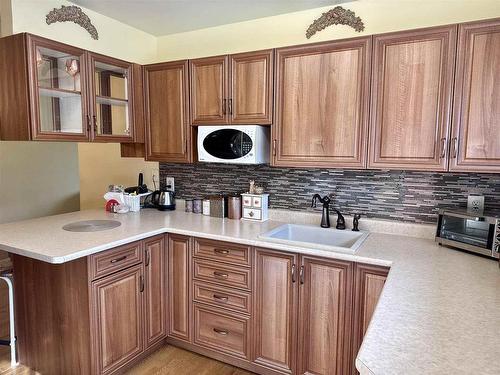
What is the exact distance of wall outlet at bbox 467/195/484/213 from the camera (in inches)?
77.8

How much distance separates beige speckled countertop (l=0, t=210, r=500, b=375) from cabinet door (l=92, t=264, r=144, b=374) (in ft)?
0.83

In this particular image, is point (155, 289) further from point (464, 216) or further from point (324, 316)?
point (464, 216)

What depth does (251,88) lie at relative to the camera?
2.30m

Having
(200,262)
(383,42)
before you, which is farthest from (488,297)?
(200,262)

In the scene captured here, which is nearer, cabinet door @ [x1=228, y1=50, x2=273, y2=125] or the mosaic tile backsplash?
the mosaic tile backsplash

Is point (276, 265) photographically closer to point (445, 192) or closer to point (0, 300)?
point (445, 192)

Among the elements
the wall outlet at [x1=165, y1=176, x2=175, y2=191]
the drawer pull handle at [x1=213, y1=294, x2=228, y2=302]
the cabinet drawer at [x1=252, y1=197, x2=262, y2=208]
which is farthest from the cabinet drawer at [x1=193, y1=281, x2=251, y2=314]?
the wall outlet at [x1=165, y1=176, x2=175, y2=191]

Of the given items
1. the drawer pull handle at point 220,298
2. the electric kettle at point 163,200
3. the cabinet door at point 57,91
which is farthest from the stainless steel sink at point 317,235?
the cabinet door at point 57,91

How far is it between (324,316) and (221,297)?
0.68 metres

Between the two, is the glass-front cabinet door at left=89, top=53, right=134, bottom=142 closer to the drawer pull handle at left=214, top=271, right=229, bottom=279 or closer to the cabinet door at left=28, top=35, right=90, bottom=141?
the cabinet door at left=28, top=35, right=90, bottom=141

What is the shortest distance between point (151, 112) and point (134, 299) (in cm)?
142

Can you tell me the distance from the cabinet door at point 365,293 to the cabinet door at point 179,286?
1.11 m

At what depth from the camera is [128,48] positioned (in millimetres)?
2875

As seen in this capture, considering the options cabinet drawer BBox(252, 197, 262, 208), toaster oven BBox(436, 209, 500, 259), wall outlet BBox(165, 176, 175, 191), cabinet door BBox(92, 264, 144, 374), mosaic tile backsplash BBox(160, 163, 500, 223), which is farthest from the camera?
wall outlet BBox(165, 176, 175, 191)
